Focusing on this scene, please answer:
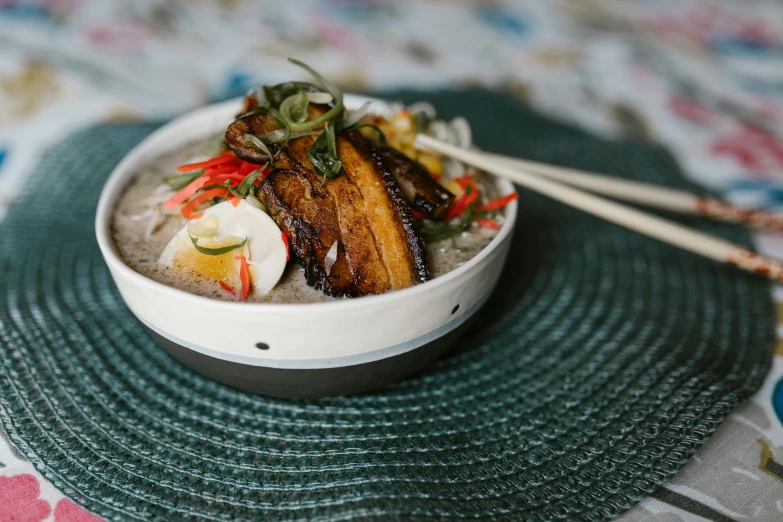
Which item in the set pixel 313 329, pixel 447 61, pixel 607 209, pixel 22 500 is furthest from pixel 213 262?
pixel 447 61

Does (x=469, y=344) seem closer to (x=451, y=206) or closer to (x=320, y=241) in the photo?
(x=451, y=206)

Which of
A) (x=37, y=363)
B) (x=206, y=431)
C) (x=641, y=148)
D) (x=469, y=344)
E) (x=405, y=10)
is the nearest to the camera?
(x=206, y=431)

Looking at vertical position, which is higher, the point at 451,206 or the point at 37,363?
the point at 451,206

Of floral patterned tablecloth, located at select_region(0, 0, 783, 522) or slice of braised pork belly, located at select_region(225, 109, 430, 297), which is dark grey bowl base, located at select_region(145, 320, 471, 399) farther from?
floral patterned tablecloth, located at select_region(0, 0, 783, 522)

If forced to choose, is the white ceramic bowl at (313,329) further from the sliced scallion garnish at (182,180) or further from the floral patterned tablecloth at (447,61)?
the floral patterned tablecloth at (447,61)

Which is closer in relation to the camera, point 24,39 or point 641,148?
point 641,148

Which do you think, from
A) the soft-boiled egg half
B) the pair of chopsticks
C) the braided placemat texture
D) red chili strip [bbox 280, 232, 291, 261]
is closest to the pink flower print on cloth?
the braided placemat texture

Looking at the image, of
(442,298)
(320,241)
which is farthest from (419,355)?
(320,241)
